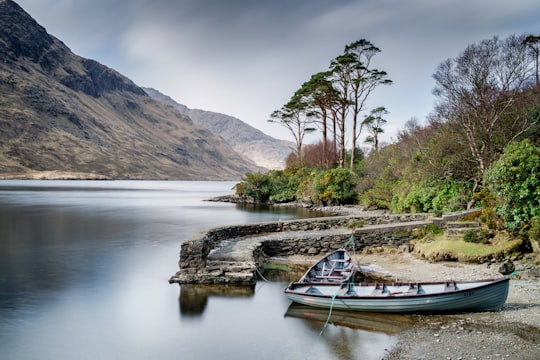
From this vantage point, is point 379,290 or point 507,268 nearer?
point 379,290

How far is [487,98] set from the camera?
20469mm

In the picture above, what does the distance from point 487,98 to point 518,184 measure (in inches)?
326

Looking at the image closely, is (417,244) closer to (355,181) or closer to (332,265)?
(332,265)

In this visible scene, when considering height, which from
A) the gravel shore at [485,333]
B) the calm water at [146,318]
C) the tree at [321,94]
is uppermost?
the tree at [321,94]

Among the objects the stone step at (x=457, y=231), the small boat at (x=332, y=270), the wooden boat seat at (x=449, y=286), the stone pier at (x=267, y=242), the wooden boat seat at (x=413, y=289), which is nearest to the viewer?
the wooden boat seat at (x=449, y=286)

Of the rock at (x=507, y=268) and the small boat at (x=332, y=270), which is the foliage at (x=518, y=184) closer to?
the rock at (x=507, y=268)

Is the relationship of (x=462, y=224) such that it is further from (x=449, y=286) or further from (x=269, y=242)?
(x=269, y=242)

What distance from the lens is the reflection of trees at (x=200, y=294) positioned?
11484 mm

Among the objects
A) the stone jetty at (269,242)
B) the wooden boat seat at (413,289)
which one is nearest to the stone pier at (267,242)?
the stone jetty at (269,242)

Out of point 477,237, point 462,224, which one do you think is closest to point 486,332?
point 477,237

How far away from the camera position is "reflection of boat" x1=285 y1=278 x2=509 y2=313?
9.66m

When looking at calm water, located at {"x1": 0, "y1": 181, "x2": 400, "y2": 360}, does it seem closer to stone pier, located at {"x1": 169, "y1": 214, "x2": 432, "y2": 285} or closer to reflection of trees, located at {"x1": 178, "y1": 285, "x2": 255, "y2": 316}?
reflection of trees, located at {"x1": 178, "y1": 285, "x2": 255, "y2": 316}

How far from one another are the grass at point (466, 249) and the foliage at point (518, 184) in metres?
0.64

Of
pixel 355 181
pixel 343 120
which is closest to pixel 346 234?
pixel 355 181
